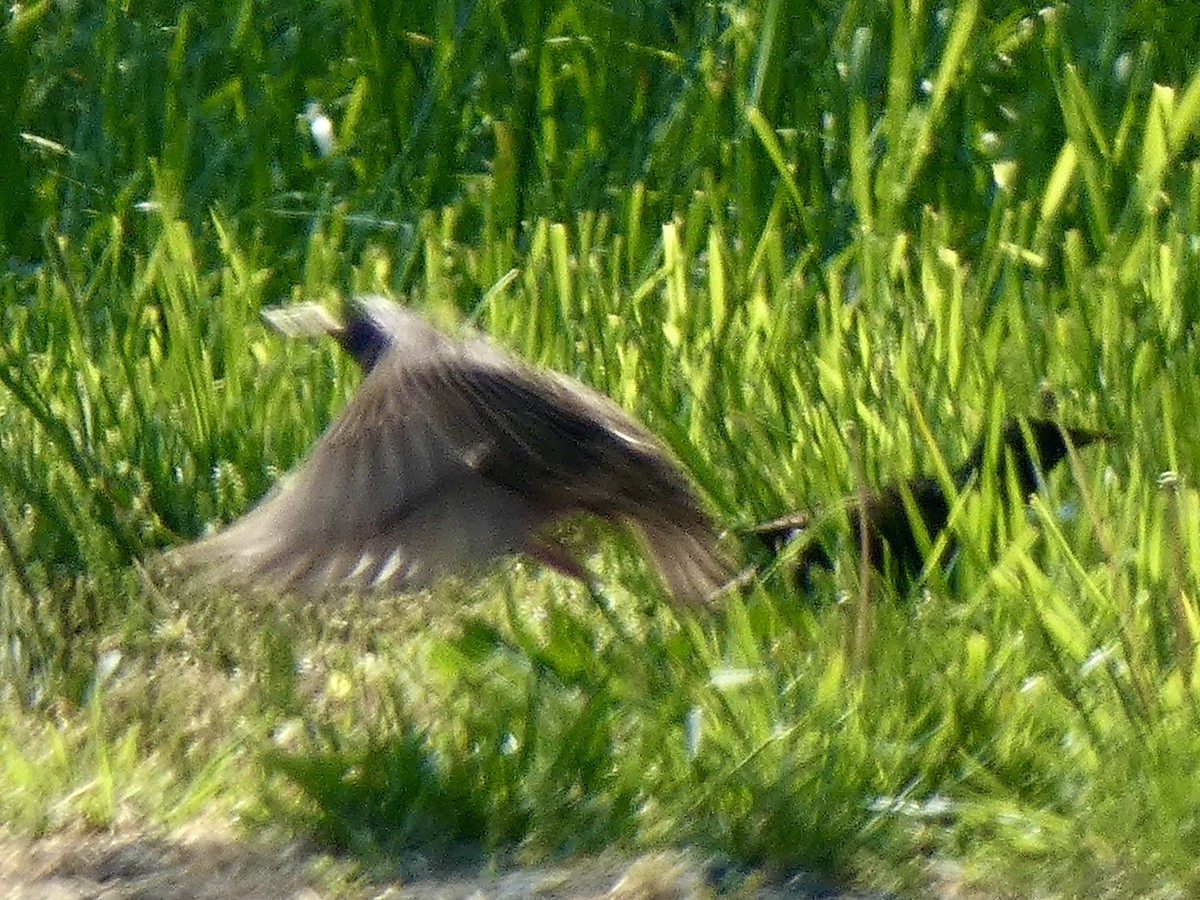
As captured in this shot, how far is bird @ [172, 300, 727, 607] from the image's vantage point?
6.66ft

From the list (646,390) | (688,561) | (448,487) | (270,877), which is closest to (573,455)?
(448,487)

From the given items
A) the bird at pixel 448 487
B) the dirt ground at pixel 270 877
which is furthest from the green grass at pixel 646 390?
the bird at pixel 448 487

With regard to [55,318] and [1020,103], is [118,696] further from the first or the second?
[1020,103]

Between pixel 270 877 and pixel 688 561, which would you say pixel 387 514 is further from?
pixel 688 561

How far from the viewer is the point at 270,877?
2.00 metres

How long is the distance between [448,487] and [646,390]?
79 centimetres

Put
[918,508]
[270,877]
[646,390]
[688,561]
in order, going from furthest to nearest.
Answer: [646,390]
[918,508]
[688,561]
[270,877]

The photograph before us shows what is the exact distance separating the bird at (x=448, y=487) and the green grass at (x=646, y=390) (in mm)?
167

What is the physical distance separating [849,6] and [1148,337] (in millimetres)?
1350

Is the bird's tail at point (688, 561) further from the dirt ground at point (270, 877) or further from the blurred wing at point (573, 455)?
the dirt ground at point (270, 877)

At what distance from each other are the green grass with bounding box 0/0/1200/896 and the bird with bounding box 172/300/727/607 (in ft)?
0.55

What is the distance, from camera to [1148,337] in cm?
286

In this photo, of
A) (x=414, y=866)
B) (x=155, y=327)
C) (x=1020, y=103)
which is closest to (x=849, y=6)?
(x=1020, y=103)

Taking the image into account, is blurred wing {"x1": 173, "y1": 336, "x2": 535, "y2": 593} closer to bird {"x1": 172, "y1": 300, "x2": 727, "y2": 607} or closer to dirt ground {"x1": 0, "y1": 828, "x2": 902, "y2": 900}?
bird {"x1": 172, "y1": 300, "x2": 727, "y2": 607}
